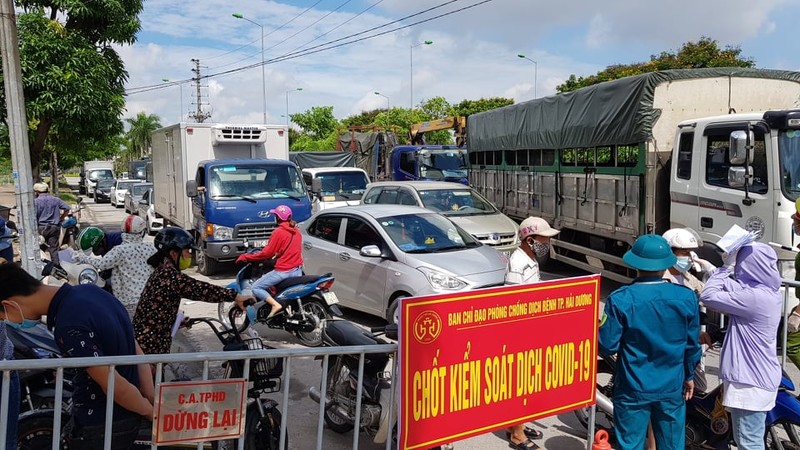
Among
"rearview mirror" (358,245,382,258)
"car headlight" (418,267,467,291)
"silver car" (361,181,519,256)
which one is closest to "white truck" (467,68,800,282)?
"silver car" (361,181,519,256)

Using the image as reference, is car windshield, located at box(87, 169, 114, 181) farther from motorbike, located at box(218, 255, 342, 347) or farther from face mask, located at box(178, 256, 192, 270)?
face mask, located at box(178, 256, 192, 270)

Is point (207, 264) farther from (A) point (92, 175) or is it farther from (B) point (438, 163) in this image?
(A) point (92, 175)

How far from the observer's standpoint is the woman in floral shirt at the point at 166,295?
4148mm

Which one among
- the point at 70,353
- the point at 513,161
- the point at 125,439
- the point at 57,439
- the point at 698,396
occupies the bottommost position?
the point at 698,396

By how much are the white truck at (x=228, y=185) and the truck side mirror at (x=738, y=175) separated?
7032mm


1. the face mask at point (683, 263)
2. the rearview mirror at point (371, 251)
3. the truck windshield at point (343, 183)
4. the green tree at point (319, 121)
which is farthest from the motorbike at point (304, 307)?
the green tree at point (319, 121)

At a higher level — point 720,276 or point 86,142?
point 86,142

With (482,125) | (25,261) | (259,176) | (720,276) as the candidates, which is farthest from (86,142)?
(720,276)

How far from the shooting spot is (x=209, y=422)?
112 inches

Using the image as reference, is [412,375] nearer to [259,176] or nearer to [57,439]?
[57,439]

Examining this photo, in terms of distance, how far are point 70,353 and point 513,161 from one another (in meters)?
11.4

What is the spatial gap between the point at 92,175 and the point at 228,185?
1276 inches

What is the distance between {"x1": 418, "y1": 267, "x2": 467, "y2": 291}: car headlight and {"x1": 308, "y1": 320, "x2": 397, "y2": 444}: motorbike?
2441mm

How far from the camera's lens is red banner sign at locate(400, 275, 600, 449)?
3.06m
